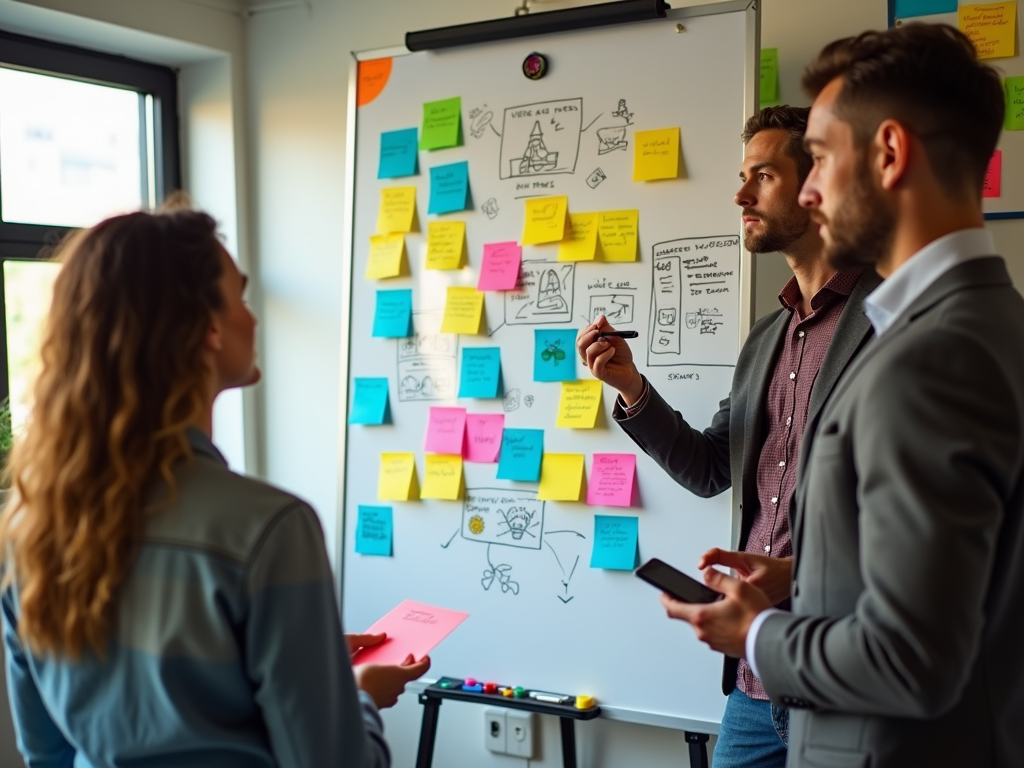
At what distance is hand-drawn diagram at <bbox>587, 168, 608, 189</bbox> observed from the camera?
237 cm

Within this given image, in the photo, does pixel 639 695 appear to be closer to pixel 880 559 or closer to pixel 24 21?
pixel 880 559

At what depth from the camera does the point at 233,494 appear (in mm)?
1062

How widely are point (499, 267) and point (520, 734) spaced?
1.24m

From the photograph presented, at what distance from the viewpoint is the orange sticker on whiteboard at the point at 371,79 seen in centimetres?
265

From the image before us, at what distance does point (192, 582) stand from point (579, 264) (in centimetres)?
152

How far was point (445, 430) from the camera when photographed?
2.53 meters

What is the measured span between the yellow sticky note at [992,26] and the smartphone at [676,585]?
1447mm

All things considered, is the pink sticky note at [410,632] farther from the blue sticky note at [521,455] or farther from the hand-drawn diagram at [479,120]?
the hand-drawn diagram at [479,120]

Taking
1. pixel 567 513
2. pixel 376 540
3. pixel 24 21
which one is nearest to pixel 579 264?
pixel 567 513

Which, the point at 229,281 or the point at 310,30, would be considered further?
the point at 310,30

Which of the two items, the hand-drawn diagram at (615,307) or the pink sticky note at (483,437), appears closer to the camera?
the hand-drawn diagram at (615,307)

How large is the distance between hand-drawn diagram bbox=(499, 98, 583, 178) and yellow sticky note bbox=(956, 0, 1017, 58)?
864 mm

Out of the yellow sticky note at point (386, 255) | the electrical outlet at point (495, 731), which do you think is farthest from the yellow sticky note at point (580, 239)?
the electrical outlet at point (495, 731)

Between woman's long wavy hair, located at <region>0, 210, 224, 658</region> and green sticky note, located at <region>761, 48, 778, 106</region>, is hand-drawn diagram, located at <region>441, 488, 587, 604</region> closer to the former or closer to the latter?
green sticky note, located at <region>761, 48, 778, 106</region>
